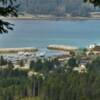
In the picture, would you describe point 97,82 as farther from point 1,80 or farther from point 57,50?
point 57,50

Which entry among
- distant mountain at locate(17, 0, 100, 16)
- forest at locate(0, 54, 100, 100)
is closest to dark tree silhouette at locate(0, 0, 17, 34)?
forest at locate(0, 54, 100, 100)

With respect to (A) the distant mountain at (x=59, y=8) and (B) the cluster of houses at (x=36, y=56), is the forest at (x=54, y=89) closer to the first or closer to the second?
(B) the cluster of houses at (x=36, y=56)

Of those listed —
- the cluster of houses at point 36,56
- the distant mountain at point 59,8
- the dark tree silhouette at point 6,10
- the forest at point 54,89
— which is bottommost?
the distant mountain at point 59,8

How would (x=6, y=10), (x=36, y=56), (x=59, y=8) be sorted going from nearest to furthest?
(x=6, y=10)
(x=36, y=56)
(x=59, y=8)

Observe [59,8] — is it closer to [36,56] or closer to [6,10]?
[36,56]

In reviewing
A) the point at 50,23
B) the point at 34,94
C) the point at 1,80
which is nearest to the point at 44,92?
the point at 34,94

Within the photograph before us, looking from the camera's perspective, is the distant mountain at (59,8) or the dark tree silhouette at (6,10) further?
the distant mountain at (59,8)

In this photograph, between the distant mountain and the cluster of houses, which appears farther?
the distant mountain

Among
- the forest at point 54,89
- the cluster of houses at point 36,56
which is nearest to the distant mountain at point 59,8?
the cluster of houses at point 36,56

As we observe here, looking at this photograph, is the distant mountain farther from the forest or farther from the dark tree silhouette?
the dark tree silhouette

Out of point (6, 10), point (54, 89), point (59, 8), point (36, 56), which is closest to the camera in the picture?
point (6, 10)

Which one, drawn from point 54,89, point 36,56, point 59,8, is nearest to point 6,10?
point 54,89
